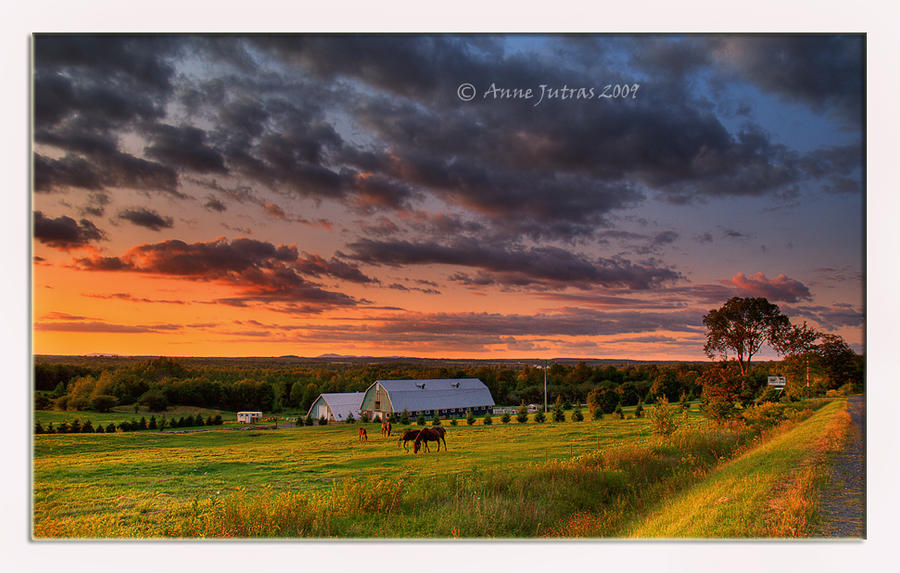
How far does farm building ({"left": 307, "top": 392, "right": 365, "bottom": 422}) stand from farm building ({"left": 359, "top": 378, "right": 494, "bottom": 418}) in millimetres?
112

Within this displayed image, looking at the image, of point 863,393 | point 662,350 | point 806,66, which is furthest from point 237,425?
point 806,66

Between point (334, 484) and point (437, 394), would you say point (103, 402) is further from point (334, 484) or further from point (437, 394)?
point (437, 394)

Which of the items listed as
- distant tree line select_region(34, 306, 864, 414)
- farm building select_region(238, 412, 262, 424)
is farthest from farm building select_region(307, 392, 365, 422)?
farm building select_region(238, 412, 262, 424)

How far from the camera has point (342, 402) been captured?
7.35 metres


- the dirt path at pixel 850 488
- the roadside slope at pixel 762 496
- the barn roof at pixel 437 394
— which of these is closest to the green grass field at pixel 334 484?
the roadside slope at pixel 762 496

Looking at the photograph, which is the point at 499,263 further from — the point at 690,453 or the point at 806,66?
the point at 806,66

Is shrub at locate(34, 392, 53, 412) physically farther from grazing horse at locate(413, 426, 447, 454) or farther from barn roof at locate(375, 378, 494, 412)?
grazing horse at locate(413, 426, 447, 454)

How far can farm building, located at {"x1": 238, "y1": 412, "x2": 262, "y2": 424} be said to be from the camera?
718 cm

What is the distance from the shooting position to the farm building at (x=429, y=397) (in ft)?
23.7

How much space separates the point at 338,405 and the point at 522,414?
9.17 ft

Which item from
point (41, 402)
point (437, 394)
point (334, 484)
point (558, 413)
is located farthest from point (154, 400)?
point (558, 413)

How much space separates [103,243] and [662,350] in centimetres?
782

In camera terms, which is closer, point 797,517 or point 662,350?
point 797,517

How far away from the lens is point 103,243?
6582 millimetres
